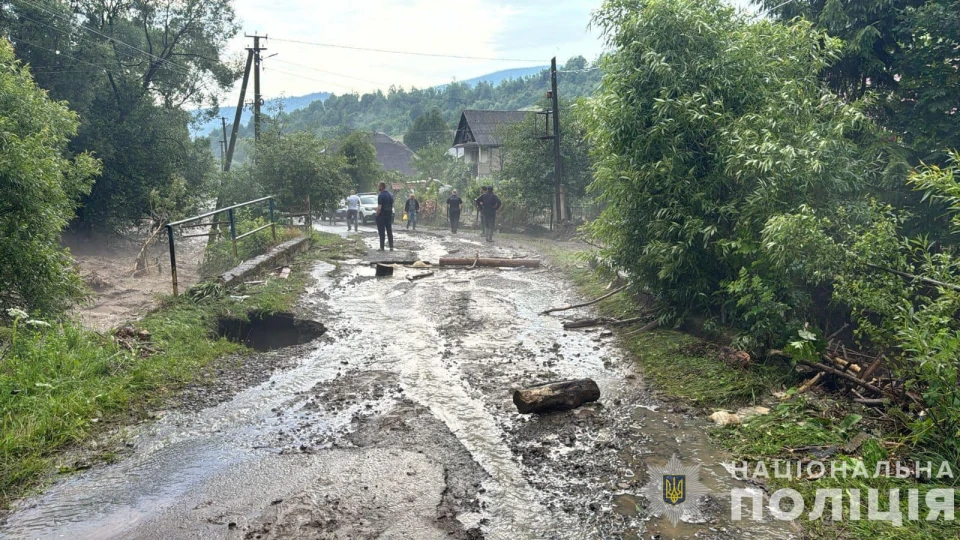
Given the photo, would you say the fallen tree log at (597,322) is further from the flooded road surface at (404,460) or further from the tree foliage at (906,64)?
the tree foliage at (906,64)

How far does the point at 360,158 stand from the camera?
105 ft

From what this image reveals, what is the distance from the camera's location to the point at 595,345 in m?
7.82

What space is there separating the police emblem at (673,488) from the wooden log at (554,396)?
1.16 meters

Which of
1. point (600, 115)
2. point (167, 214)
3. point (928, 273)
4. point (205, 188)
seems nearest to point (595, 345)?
point (600, 115)

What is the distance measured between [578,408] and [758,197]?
9.61ft

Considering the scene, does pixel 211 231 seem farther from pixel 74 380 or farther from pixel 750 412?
pixel 750 412

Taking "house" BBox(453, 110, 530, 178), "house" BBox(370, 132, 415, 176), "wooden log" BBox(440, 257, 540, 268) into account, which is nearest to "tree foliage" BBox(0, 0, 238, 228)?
"wooden log" BBox(440, 257, 540, 268)

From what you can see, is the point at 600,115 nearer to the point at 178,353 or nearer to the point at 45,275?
the point at 178,353

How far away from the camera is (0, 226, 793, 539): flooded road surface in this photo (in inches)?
145

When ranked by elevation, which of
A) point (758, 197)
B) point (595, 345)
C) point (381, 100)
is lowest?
point (595, 345)

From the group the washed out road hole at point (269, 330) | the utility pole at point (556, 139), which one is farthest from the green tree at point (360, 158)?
the washed out road hole at point (269, 330)

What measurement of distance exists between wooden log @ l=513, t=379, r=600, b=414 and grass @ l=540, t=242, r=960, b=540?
0.88 meters

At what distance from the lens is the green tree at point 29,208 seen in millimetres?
6758

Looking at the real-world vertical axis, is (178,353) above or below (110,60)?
below
